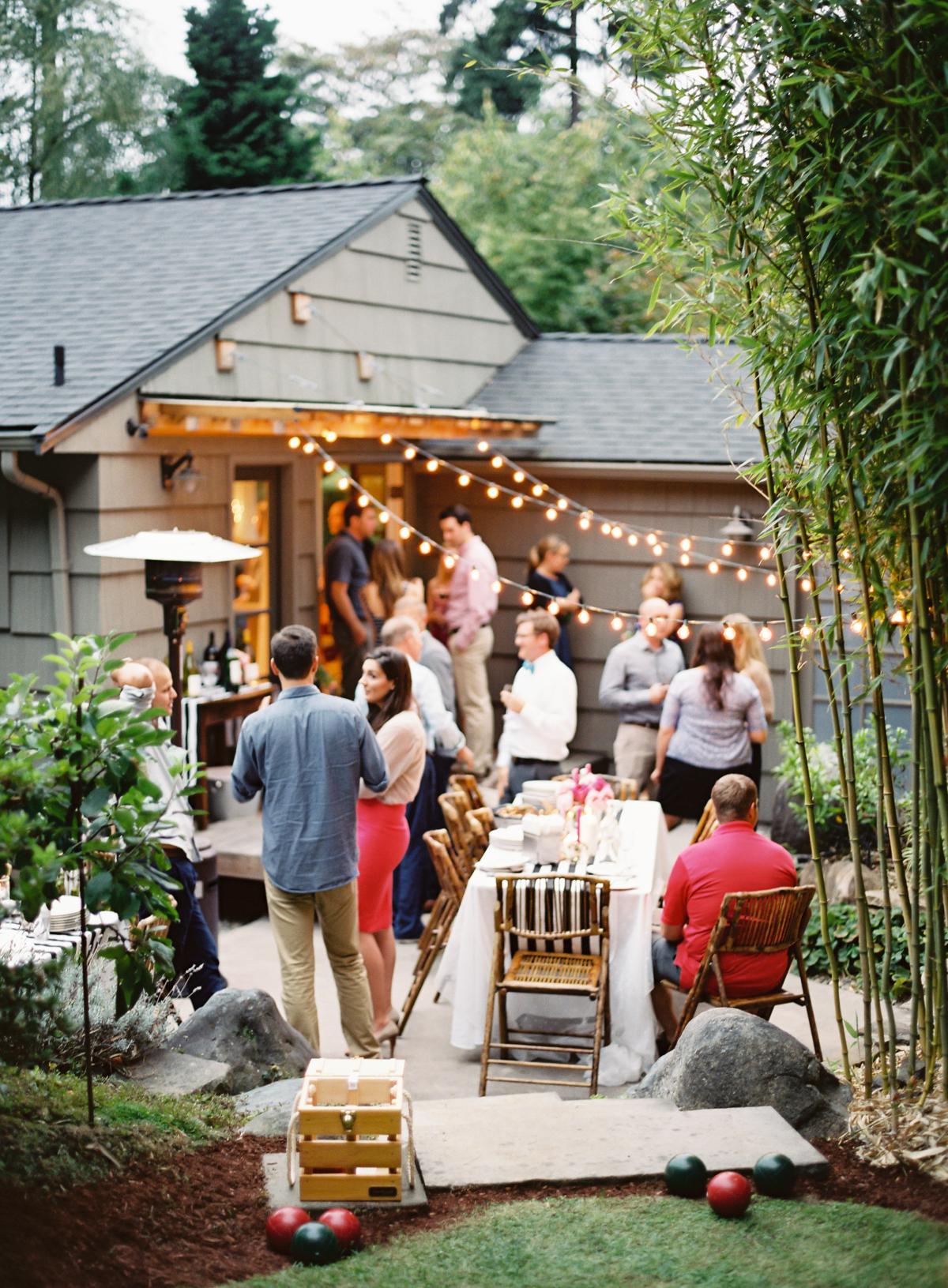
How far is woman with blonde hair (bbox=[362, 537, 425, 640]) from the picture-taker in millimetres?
9953

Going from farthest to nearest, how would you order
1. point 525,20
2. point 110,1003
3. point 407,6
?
point 407,6, point 525,20, point 110,1003

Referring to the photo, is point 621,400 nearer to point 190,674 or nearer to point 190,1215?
point 190,674

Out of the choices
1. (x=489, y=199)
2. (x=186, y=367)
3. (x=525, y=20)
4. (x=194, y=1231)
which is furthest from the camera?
(x=525, y=20)

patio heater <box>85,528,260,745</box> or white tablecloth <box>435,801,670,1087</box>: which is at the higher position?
patio heater <box>85,528,260,745</box>

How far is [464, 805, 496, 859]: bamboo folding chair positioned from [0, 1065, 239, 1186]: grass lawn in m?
2.61

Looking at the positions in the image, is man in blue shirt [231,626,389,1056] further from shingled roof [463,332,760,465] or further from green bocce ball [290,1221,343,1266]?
shingled roof [463,332,760,465]

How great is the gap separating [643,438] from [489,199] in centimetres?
1439

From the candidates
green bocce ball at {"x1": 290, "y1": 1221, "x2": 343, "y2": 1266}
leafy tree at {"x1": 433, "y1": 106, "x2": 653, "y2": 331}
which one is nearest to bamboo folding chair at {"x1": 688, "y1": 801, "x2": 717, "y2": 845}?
green bocce ball at {"x1": 290, "y1": 1221, "x2": 343, "y2": 1266}

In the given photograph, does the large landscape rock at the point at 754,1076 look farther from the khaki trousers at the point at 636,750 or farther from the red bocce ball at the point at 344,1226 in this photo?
the khaki trousers at the point at 636,750

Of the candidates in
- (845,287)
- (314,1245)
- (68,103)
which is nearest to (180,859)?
(314,1245)

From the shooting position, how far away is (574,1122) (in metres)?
4.36

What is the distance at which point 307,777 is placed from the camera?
18.5 feet

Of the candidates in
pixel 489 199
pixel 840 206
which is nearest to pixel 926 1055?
pixel 840 206

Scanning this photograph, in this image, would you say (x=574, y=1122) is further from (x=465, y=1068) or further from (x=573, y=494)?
(x=573, y=494)
